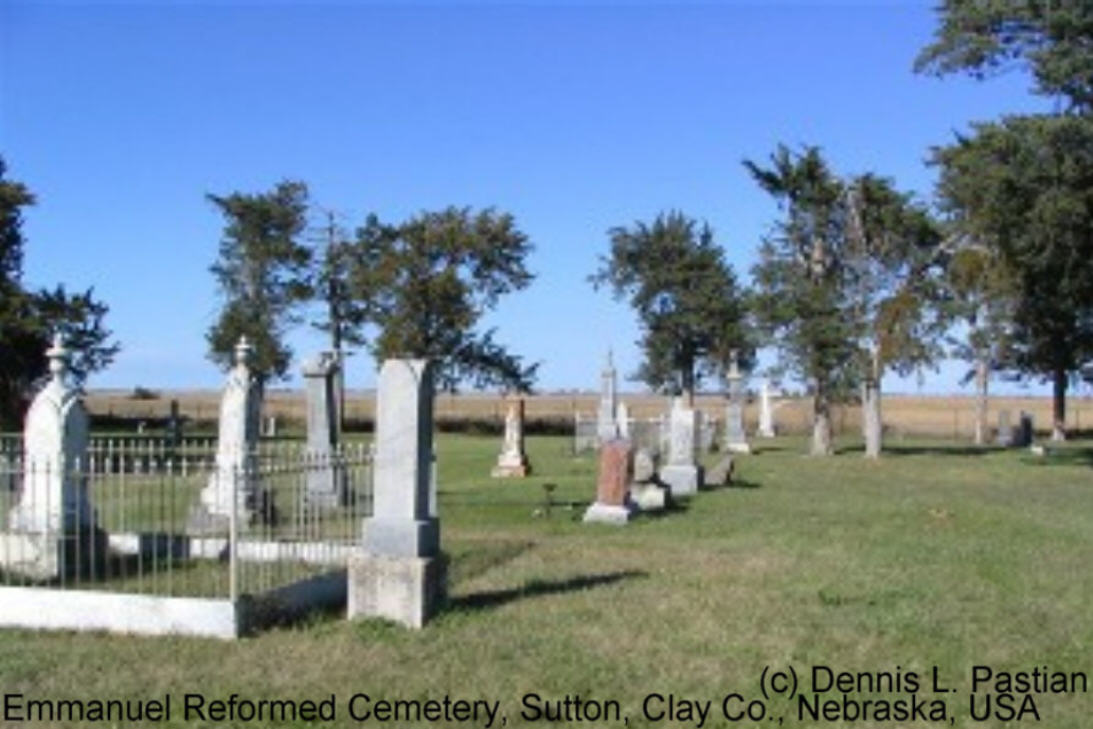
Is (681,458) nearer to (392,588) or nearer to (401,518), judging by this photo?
(401,518)

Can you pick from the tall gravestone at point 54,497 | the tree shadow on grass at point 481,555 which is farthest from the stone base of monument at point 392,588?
the tall gravestone at point 54,497

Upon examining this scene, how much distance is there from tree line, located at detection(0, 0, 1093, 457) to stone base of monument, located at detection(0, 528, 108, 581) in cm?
1981

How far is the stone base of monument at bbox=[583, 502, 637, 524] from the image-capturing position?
19188 mm

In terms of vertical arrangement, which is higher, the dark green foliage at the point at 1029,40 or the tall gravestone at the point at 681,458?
the dark green foliage at the point at 1029,40

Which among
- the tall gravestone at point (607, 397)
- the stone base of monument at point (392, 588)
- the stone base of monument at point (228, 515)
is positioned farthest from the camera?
the tall gravestone at point (607, 397)

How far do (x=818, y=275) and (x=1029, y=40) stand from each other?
42.2 ft

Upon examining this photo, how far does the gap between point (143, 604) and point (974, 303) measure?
118ft

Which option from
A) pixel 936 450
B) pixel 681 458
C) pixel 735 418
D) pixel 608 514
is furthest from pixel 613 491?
pixel 936 450

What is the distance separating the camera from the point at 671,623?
10.9m

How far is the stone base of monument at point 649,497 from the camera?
2120 cm

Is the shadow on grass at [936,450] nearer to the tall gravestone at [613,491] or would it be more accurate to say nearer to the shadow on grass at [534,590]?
the tall gravestone at [613,491]

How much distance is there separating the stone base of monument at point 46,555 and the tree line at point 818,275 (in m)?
19.8

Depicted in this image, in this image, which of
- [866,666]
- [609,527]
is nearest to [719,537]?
[609,527]

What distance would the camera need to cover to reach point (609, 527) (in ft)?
61.7
